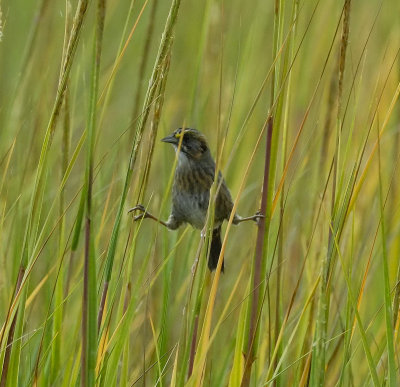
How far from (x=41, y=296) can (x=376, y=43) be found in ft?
8.28

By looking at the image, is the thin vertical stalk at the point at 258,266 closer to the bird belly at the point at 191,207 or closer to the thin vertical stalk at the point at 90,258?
the thin vertical stalk at the point at 90,258

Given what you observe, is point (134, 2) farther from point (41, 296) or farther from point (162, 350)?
point (41, 296)

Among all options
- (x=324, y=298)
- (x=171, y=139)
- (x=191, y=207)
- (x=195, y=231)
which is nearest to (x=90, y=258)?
(x=324, y=298)

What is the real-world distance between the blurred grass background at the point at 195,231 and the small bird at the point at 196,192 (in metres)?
0.07

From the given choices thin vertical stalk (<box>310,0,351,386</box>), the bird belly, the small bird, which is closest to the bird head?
the small bird

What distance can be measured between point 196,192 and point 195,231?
24.2 inches

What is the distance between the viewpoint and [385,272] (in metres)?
1.59

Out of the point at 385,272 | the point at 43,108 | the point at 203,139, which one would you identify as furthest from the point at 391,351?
the point at 203,139

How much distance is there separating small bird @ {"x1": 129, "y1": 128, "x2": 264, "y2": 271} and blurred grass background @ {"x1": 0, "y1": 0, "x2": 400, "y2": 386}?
2.9 inches

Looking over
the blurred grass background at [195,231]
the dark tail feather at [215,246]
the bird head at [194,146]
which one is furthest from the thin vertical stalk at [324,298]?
the bird head at [194,146]

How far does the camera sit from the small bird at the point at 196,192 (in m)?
3.10

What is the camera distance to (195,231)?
8.97 ft

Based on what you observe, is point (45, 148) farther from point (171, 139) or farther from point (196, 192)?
point (196, 192)

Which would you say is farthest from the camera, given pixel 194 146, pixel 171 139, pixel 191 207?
pixel 194 146
